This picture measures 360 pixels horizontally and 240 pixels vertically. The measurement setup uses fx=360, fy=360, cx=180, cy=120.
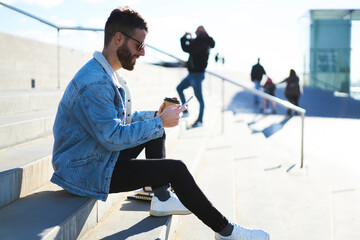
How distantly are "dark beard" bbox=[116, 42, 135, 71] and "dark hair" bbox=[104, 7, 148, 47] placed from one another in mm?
77

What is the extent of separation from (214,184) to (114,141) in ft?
5.53

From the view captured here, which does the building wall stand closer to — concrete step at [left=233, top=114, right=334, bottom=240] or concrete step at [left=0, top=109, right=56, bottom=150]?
concrete step at [left=233, top=114, right=334, bottom=240]

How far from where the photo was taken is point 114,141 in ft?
5.63

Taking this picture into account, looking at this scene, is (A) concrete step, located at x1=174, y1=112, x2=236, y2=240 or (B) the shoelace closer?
Answer: (B) the shoelace

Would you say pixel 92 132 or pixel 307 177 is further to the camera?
pixel 307 177

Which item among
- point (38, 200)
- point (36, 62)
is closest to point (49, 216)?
point (38, 200)

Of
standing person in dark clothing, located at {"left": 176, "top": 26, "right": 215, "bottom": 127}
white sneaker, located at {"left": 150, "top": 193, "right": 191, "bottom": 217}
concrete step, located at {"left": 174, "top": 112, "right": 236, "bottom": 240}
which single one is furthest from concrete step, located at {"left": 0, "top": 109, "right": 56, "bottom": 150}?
standing person in dark clothing, located at {"left": 176, "top": 26, "right": 215, "bottom": 127}

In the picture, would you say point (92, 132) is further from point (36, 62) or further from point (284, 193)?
point (36, 62)

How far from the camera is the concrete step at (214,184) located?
232cm

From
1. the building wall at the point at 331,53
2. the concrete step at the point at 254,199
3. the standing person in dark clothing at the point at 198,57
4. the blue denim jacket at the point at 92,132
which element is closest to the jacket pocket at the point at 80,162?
the blue denim jacket at the point at 92,132

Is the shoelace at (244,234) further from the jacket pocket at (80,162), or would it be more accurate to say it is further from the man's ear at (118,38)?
the man's ear at (118,38)

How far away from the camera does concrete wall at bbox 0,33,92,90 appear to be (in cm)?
540

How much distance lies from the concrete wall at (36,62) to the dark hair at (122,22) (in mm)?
3889

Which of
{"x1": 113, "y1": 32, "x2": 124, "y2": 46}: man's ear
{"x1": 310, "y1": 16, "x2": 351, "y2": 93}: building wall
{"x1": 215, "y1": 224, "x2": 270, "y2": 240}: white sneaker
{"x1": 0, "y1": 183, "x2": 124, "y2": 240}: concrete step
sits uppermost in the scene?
{"x1": 310, "y1": 16, "x2": 351, "y2": 93}: building wall
